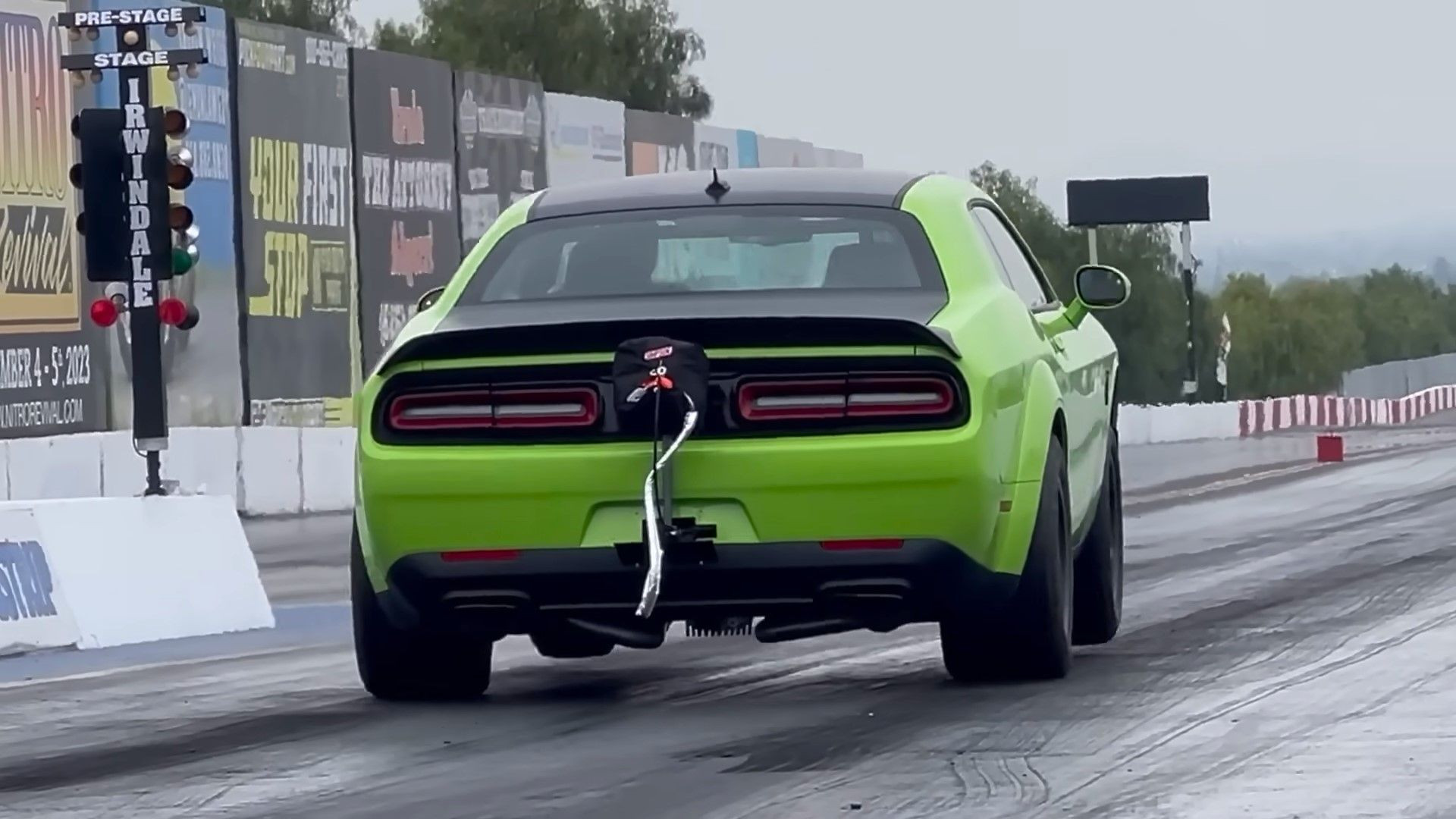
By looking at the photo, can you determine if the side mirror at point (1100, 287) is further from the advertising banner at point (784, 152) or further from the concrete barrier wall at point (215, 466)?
the advertising banner at point (784, 152)

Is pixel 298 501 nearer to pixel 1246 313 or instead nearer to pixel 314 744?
pixel 314 744

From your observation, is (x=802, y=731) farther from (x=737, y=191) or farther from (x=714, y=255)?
(x=737, y=191)

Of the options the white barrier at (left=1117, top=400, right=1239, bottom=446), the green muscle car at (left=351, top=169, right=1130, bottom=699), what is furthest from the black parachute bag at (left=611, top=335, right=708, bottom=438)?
the white barrier at (left=1117, top=400, right=1239, bottom=446)

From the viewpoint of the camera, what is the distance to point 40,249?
127 ft

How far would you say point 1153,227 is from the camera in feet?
433

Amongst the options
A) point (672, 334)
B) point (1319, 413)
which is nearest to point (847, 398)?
point (672, 334)

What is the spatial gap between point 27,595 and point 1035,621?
549 centimetres

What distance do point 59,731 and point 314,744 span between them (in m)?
1.21

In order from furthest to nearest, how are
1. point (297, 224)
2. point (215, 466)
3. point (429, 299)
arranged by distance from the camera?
point (297, 224), point (215, 466), point (429, 299)

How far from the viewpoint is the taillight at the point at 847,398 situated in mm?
8898

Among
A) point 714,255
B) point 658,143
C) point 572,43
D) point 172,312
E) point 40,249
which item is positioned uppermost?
point 572,43

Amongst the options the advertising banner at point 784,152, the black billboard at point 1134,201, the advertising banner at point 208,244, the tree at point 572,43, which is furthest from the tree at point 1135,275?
the advertising banner at point 208,244

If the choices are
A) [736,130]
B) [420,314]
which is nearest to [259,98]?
[736,130]

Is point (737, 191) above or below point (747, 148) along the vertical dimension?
below
